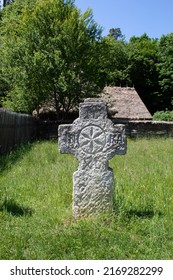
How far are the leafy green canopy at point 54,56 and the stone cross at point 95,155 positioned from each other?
14866 millimetres

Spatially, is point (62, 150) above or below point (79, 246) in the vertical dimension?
above

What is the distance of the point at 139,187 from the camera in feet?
22.6

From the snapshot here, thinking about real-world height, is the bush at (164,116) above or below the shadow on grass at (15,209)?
above

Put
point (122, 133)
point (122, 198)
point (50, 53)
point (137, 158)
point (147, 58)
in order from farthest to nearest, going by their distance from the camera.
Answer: point (147, 58), point (50, 53), point (137, 158), point (122, 198), point (122, 133)

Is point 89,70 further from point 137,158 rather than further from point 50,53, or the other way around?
point 137,158

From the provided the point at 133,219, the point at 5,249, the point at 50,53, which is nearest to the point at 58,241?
the point at 5,249

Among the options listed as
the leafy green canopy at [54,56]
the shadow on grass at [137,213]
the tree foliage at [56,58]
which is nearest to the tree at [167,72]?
the tree foliage at [56,58]

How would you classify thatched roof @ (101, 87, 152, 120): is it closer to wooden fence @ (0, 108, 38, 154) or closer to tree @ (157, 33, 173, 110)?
tree @ (157, 33, 173, 110)

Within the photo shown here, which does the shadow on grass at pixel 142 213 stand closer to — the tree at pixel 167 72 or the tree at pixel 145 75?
the tree at pixel 167 72

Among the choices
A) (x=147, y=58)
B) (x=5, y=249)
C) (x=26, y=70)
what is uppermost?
(x=147, y=58)

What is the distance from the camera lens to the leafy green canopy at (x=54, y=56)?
20500 mm

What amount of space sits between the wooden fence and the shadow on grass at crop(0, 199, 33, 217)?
7119 millimetres

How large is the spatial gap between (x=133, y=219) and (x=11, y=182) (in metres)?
3.37

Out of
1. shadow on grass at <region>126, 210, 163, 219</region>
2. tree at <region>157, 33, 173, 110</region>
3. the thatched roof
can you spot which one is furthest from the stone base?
tree at <region>157, 33, 173, 110</region>
